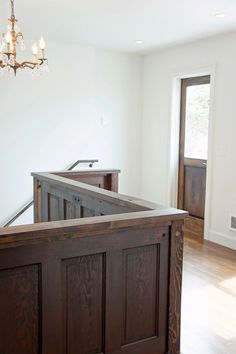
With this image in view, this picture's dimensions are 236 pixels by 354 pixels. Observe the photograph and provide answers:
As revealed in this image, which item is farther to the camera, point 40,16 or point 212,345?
point 40,16

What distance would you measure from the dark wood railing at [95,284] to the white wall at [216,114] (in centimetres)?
277

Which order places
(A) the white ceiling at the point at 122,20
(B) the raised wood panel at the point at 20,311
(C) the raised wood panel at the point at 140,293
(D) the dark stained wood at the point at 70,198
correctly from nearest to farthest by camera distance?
(B) the raised wood panel at the point at 20,311, (C) the raised wood panel at the point at 140,293, (D) the dark stained wood at the point at 70,198, (A) the white ceiling at the point at 122,20

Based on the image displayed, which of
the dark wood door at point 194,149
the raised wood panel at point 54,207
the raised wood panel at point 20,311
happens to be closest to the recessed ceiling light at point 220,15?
the dark wood door at point 194,149

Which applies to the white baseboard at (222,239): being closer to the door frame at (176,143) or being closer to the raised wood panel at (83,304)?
the door frame at (176,143)

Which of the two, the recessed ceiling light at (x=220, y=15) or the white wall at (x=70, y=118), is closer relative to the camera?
the recessed ceiling light at (x=220, y=15)

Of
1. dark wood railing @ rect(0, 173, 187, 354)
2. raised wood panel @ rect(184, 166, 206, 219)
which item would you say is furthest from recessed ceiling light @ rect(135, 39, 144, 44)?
dark wood railing @ rect(0, 173, 187, 354)

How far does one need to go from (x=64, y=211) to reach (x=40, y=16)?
2.15 metres

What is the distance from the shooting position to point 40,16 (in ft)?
13.9

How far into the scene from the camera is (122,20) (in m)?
→ 4.32

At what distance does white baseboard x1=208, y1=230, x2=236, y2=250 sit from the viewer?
16.0ft

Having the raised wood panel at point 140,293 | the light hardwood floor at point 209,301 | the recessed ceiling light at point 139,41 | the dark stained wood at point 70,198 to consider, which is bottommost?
the light hardwood floor at point 209,301

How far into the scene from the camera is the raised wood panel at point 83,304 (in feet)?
6.41

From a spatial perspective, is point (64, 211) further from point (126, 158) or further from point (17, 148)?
point (126, 158)

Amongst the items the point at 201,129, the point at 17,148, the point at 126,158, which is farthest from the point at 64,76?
the point at 201,129
